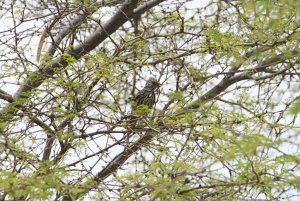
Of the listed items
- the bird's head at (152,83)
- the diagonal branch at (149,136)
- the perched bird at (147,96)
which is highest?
the bird's head at (152,83)

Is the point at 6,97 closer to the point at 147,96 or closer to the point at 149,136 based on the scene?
the point at 147,96

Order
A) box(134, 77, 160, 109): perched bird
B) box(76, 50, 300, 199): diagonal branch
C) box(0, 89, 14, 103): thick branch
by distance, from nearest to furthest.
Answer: box(76, 50, 300, 199): diagonal branch < box(0, 89, 14, 103): thick branch < box(134, 77, 160, 109): perched bird

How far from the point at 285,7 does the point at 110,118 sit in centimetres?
153

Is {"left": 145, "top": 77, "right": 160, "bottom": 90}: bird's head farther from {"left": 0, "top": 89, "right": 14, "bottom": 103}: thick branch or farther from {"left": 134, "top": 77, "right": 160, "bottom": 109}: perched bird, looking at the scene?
{"left": 0, "top": 89, "right": 14, "bottom": 103}: thick branch

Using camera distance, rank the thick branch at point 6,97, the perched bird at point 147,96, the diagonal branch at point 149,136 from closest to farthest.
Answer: the diagonal branch at point 149,136 < the thick branch at point 6,97 < the perched bird at point 147,96

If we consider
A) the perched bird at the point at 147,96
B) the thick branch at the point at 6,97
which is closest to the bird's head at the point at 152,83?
the perched bird at the point at 147,96

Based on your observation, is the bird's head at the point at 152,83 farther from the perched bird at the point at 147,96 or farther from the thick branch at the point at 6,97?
the thick branch at the point at 6,97

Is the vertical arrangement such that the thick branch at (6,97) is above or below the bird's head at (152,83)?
below

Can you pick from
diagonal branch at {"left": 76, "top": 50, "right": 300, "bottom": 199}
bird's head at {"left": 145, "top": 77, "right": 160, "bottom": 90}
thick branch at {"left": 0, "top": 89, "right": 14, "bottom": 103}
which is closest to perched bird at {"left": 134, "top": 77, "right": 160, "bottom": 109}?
bird's head at {"left": 145, "top": 77, "right": 160, "bottom": 90}

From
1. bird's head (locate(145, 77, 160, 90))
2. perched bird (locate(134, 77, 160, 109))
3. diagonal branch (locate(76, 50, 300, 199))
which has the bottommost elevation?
diagonal branch (locate(76, 50, 300, 199))

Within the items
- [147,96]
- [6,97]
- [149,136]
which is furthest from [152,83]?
[6,97]

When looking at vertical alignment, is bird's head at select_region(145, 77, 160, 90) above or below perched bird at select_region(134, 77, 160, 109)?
above

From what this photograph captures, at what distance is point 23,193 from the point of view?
235cm

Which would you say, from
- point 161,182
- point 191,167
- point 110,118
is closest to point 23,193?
point 161,182
